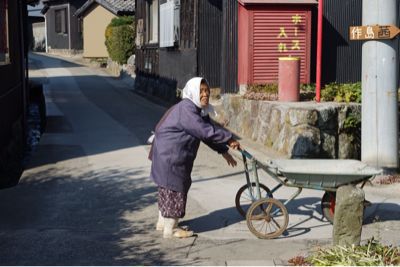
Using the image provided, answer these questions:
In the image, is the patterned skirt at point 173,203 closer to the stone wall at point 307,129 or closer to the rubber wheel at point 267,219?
the rubber wheel at point 267,219

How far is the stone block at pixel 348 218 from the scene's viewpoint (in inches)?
243

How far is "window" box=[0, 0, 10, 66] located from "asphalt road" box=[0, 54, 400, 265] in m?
1.77

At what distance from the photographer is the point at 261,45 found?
15.6 m

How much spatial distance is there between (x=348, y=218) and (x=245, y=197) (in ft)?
9.80

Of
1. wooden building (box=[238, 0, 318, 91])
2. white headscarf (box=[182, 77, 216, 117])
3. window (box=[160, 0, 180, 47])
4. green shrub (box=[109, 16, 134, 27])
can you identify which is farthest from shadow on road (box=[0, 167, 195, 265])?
green shrub (box=[109, 16, 134, 27])

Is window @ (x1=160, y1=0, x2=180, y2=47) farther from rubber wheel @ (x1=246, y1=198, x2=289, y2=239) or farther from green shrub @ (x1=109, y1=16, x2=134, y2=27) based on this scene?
green shrub @ (x1=109, y1=16, x2=134, y2=27)

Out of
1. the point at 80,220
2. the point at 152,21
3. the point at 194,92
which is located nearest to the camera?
the point at 194,92

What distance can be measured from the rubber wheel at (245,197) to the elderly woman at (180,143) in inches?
26.2

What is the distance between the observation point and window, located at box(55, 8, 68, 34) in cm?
4838

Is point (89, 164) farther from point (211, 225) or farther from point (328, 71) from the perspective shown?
point (328, 71)

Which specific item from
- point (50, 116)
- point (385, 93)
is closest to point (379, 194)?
point (385, 93)

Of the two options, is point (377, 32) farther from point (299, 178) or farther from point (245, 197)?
point (299, 178)

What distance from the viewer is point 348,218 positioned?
20.3 feet

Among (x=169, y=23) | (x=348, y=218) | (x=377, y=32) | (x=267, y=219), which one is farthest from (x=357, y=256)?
(x=169, y=23)
